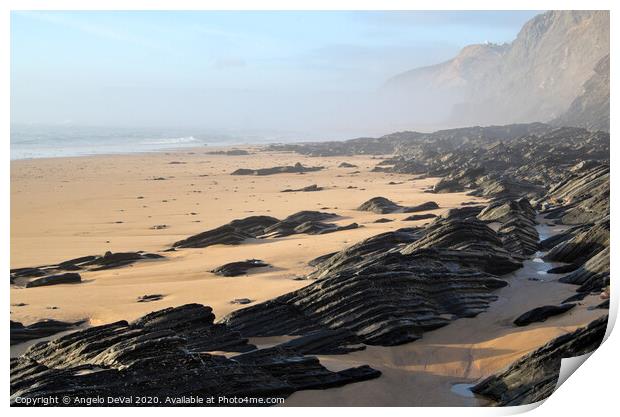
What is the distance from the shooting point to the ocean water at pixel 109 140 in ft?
168

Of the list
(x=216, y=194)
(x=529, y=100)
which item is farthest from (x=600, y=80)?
(x=216, y=194)

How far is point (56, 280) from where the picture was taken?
52.1 feet

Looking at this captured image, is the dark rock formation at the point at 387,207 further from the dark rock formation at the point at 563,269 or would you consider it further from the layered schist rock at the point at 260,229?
the dark rock formation at the point at 563,269

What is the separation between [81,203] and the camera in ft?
102

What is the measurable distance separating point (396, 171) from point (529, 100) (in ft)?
129

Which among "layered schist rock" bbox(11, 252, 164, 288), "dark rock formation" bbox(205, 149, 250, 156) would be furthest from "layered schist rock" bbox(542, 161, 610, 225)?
"dark rock formation" bbox(205, 149, 250, 156)

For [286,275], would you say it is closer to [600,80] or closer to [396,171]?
[396,171]

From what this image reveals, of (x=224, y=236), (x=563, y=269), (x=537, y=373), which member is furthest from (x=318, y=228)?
(x=537, y=373)

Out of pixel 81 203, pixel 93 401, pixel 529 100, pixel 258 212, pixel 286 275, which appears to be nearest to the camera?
pixel 93 401

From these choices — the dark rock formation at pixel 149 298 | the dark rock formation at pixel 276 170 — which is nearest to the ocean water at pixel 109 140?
the dark rock formation at pixel 276 170

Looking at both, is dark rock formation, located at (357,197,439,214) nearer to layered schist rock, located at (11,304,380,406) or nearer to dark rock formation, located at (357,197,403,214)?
dark rock formation, located at (357,197,403,214)

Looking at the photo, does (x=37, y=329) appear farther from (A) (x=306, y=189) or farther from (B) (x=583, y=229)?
(A) (x=306, y=189)

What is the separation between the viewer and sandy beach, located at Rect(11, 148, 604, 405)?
404 inches
